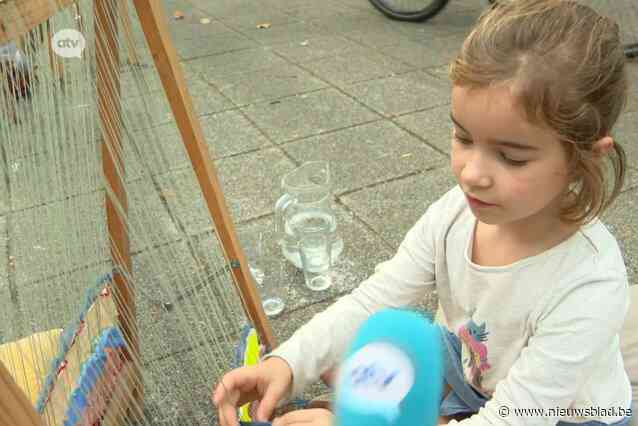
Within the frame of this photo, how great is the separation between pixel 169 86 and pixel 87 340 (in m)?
0.55

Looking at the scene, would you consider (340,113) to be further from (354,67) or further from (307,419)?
(307,419)

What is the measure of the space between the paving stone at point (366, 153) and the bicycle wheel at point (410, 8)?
182cm

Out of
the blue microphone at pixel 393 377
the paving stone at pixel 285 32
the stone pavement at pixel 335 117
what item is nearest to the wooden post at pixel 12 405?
the blue microphone at pixel 393 377

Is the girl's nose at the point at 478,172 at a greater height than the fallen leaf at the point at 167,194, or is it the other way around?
the girl's nose at the point at 478,172

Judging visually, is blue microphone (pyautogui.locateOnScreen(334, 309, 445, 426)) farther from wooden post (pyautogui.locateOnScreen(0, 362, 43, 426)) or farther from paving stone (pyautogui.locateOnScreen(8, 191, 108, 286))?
paving stone (pyautogui.locateOnScreen(8, 191, 108, 286))

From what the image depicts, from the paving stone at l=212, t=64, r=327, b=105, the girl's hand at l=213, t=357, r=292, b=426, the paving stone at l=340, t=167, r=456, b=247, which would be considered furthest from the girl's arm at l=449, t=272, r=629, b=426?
the paving stone at l=212, t=64, r=327, b=105

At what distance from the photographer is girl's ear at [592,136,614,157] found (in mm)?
1111

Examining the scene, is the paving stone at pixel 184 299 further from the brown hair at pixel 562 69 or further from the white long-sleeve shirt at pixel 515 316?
the brown hair at pixel 562 69

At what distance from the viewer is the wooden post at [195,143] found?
1309 mm

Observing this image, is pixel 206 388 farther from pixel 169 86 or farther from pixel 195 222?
pixel 169 86

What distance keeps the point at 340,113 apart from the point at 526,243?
96.9 inches

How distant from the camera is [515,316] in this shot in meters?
1.24

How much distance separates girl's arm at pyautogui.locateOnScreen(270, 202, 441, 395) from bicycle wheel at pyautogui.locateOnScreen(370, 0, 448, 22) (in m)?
3.81
